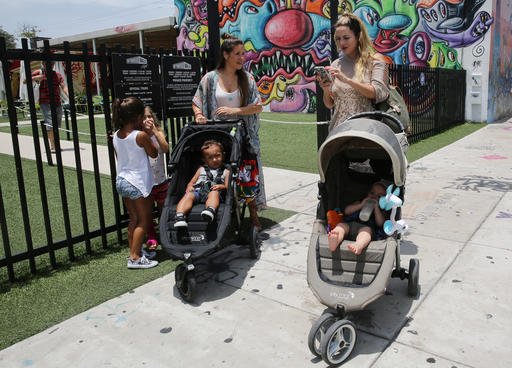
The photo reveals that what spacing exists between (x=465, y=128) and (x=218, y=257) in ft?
42.9

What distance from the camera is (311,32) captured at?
21344mm

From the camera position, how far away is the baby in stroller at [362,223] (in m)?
3.10

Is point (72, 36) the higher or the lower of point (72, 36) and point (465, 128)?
the higher

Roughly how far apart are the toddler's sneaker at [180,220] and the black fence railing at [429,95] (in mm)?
8666

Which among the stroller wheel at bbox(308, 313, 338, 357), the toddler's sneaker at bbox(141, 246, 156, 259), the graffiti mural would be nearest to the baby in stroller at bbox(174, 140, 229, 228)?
the toddler's sneaker at bbox(141, 246, 156, 259)

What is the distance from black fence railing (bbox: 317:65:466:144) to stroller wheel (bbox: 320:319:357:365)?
925 cm

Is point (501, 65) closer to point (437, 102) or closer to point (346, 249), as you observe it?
point (437, 102)

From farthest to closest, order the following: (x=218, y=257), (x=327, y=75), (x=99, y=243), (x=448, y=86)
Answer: (x=448, y=86)
(x=99, y=243)
(x=218, y=257)
(x=327, y=75)

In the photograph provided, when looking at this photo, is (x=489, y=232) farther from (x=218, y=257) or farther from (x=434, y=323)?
(x=218, y=257)

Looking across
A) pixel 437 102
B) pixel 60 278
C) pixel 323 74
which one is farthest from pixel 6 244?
pixel 437 102

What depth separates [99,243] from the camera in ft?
15.8

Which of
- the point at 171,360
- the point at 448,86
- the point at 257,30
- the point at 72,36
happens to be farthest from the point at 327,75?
the point at 72,36

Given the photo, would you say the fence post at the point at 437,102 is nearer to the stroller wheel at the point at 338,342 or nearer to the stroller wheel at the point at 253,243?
the stroller wheel at the point at 253,243

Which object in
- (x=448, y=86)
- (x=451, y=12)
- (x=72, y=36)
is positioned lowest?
(x=448, y=86)
